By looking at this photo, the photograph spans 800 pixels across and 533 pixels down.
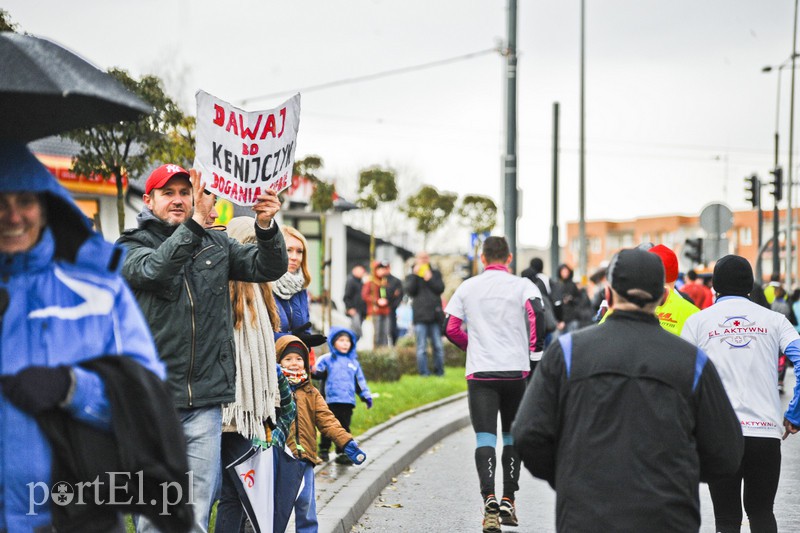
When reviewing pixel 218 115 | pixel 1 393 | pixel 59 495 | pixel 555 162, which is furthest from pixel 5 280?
pixel 555 162

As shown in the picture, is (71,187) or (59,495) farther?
(71,187)

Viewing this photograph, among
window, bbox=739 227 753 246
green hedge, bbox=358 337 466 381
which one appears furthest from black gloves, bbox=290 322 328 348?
window, bbox=739 227 753 246

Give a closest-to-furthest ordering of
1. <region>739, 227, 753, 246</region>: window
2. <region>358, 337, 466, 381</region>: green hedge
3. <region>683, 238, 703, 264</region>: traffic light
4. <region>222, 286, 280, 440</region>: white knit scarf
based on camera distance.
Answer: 1. <region>222, 286, 280, 440</region>: white knit scarf
2. <region>358, 337, 466, 381</region>: green hedge
3. <region>683, 238, 703, 264</region>: traffic light
4. <region>739, 227, 753, 246</region>: window

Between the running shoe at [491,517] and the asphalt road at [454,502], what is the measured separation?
0.22m

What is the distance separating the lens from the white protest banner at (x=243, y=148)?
17.3ft

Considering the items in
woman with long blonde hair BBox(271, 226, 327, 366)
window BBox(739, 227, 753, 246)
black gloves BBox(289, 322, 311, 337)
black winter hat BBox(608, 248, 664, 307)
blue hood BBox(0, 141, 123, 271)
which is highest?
blue hood BBox(0, 141, 123, 271)

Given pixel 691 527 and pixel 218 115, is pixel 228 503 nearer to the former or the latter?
pixel 218 115

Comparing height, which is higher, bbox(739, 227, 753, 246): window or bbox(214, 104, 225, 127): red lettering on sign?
bbox(214, 104, 225, 127): red lettering on sign

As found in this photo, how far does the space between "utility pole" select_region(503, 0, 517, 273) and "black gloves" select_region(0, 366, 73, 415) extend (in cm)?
1539

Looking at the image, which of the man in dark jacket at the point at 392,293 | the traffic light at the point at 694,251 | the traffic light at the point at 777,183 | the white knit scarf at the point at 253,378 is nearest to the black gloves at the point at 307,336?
the white knit scarf at the point at 253,378

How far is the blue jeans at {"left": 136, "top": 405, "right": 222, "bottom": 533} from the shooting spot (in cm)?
486

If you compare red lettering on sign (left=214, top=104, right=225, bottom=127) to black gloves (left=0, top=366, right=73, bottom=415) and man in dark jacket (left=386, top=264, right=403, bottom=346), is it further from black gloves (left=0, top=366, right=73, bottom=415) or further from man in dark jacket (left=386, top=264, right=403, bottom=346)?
man in dark jacket (left=386, top=264, right=403, bottom=346)

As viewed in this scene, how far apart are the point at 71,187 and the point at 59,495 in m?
22.8

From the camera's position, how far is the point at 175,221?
16.8 ft
